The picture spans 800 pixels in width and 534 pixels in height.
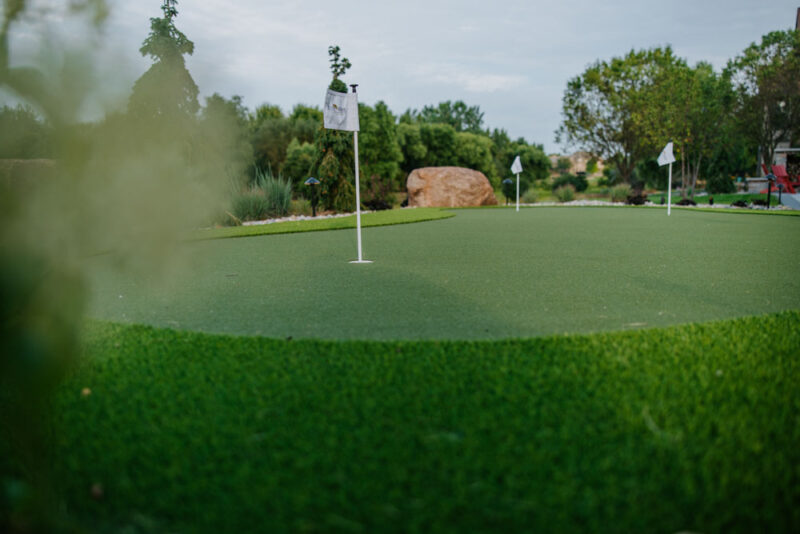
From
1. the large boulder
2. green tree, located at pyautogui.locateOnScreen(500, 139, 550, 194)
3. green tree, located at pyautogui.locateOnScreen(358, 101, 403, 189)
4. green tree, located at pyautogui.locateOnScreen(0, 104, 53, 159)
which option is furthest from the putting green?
green tree, located at pyautogui.locateOnScreen(500, 139, 550, 194)

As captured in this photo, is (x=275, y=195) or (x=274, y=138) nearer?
(x=275, y=195)

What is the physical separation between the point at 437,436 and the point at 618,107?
27408 mm

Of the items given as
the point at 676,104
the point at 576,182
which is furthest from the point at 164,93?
the point at 576,182

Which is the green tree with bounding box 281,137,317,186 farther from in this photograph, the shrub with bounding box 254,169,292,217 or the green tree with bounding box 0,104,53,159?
the green tree with bounding box 0,104,53,159

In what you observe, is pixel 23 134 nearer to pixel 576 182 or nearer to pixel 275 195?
pixel 275 195

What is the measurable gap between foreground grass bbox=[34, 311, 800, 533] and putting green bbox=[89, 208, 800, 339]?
41cm

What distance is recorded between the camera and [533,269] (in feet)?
16.1

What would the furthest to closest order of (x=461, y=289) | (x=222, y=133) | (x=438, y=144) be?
(x=438, y=144)
(x=461, y=289)
(x=222, y=133)

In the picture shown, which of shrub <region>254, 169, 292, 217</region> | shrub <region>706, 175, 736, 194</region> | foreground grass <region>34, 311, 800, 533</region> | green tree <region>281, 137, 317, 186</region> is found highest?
green tree <region>281, 137, 317, 186</region>

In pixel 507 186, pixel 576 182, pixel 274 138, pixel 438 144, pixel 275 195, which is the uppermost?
Result: pixel 274 138

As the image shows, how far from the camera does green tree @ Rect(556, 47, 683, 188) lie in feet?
81.1

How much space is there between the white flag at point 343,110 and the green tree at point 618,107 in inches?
891

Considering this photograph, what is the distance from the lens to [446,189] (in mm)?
22219

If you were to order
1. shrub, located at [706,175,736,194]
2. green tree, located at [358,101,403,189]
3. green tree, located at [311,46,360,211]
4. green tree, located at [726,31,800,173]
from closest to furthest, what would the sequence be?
1. green tree, located at [311,46,360,211]
2. green tree, located at [358,101,403,189]
3. green tree, located at [726,31,800,173]
4. shrub, located at [706,175,736,194]
